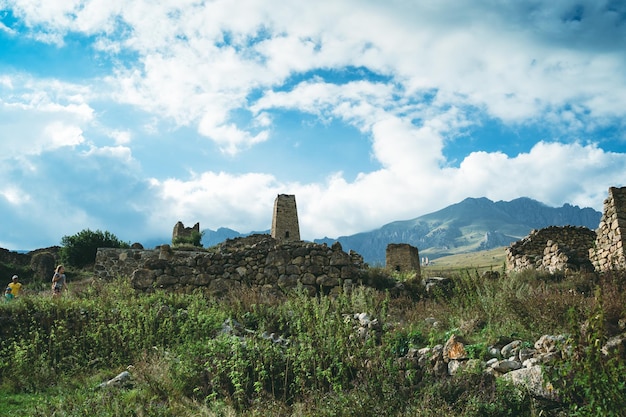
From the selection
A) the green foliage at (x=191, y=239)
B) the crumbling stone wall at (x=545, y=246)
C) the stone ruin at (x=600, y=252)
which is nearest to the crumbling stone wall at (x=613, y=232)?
the stone ruin at (x=600, y=252)

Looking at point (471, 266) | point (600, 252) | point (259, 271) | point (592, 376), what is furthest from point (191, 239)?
point (592, 376)

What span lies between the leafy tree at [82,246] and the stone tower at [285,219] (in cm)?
1076

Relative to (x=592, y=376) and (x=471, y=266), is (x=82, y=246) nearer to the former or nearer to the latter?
(x=471, y=266)

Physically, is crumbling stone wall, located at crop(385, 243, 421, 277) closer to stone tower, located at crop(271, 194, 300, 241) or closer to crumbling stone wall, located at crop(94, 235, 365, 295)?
crumbling stone wall, located at crop(94, 235, 365, 295)

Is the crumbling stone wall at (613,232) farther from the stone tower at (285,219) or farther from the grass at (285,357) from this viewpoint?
the stone tower at (285,219)

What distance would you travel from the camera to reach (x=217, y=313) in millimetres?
9891

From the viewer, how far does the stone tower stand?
35.5m

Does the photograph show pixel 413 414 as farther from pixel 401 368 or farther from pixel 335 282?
pixel 335 282

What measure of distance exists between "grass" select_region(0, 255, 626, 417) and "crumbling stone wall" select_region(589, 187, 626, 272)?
249 inches

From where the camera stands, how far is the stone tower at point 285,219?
35469 millimetres

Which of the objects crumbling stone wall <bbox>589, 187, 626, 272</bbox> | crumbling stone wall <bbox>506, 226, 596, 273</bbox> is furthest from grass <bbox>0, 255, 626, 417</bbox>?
crumbling stone wall <bbox>506, 226, 596, 273</bbox>

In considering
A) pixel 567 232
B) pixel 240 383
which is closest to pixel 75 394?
pixel 240 383

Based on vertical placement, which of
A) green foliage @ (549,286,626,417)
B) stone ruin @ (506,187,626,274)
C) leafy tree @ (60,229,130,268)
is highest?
leafy tree @ (60,229,130,268)

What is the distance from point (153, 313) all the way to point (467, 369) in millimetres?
6032
